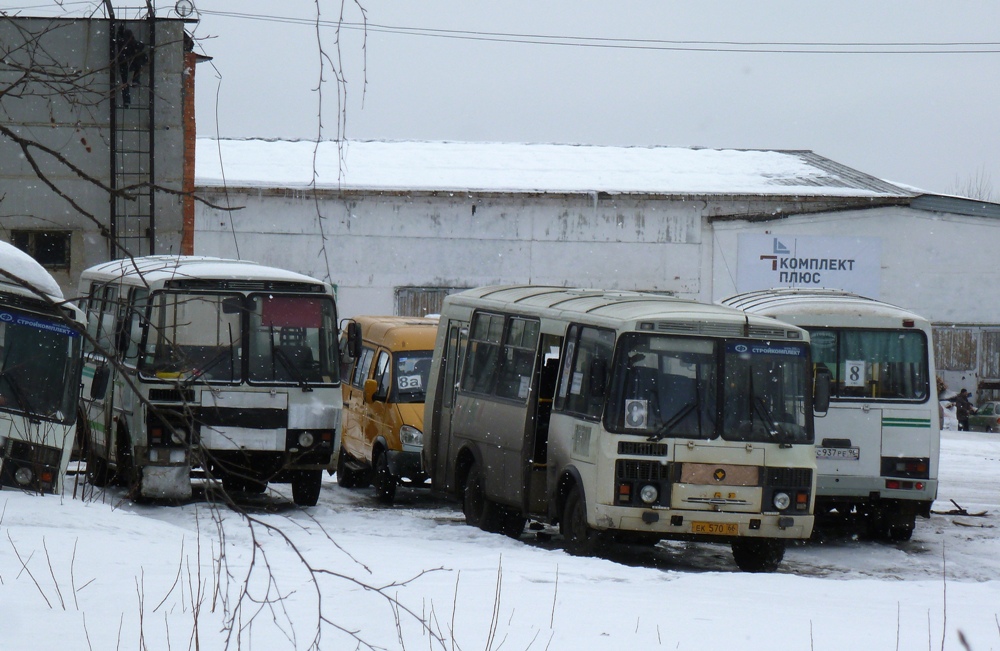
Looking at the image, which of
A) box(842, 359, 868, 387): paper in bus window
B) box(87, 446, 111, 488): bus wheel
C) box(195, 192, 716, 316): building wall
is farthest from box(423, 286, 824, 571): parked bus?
box(195, 192, 716, 316): building wall

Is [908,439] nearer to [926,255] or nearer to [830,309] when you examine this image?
[830,309]

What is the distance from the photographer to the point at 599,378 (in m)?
11.9

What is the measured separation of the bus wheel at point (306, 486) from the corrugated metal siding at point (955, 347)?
2602 cm

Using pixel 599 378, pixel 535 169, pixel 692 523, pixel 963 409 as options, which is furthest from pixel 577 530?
pixel 535 169

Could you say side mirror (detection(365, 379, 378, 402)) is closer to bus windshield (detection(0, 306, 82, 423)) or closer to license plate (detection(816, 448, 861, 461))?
bus windshield (detection(0, 306, 82, 423))

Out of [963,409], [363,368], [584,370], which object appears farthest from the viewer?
[963,409]

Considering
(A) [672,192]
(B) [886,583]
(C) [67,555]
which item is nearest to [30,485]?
(C) [67,555]

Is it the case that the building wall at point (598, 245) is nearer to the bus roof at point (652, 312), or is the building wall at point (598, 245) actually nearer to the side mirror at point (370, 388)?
the side mirror at point (370, 388)

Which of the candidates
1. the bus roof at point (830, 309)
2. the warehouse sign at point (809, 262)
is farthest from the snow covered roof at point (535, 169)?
the bus roof at point (830, 309)

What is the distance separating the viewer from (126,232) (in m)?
24.2

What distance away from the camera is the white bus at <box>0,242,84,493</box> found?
11.8 metres

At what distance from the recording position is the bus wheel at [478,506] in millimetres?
13820

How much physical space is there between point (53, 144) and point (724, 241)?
62.0ft

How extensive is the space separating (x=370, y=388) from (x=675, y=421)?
5768 mm
